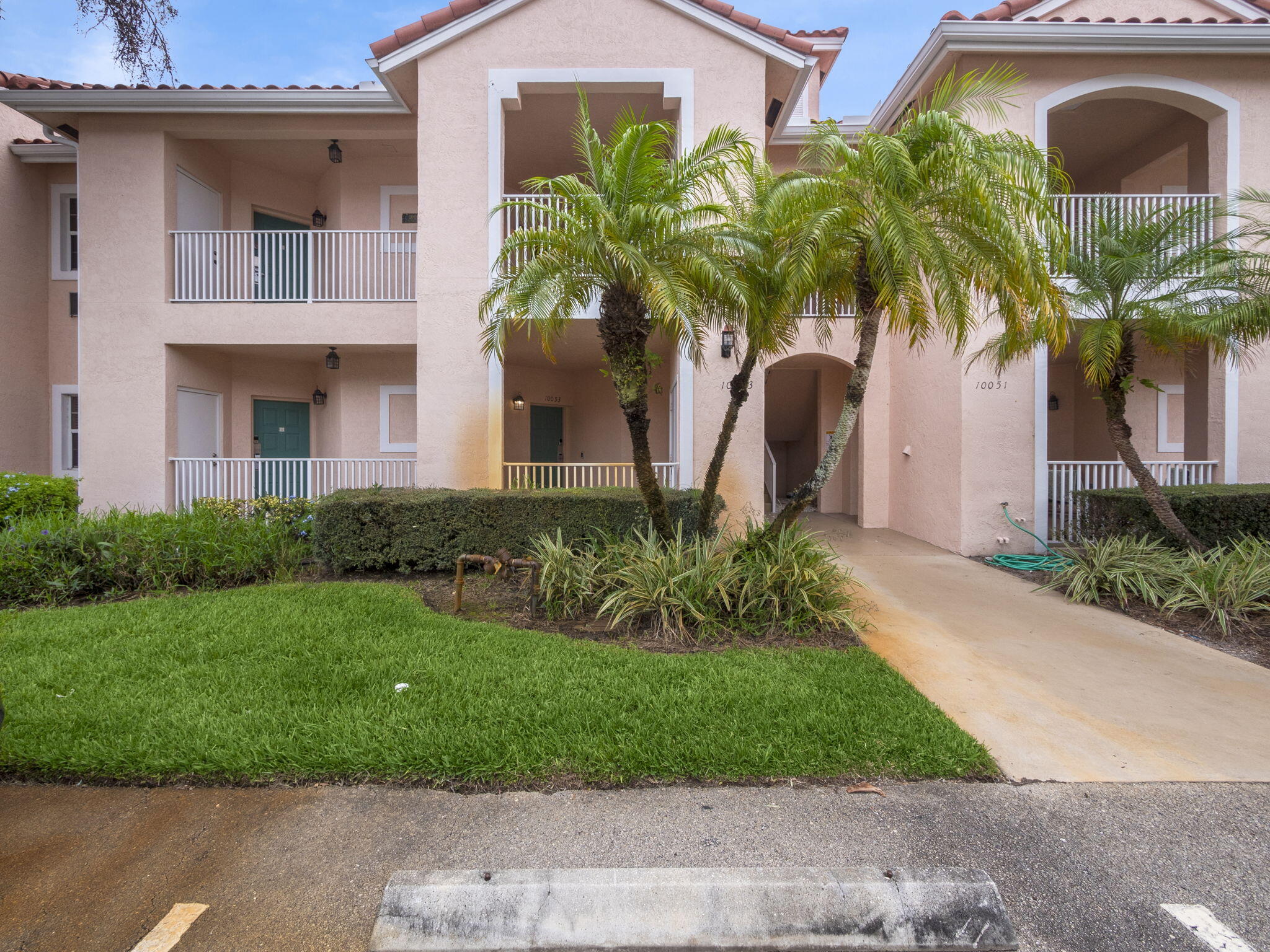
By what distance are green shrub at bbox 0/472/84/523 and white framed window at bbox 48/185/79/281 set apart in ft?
17.3

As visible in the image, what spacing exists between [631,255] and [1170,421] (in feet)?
41.6

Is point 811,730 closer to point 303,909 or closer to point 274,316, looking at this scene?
point 303,909

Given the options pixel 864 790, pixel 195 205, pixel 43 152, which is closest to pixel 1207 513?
pixel 864 790

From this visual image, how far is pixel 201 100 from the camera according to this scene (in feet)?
31.1

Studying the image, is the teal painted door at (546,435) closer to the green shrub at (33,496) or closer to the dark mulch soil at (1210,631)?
the green shrub at (33,496)

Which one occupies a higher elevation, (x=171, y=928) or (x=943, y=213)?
(x=943, y=213)

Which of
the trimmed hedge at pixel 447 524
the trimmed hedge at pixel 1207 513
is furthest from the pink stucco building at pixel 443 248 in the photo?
the trimmed hedge at pixel 447 524

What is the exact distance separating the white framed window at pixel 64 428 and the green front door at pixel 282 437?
3.31 meters

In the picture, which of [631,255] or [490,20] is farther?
[490,20]

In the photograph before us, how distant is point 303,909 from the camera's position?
7.61 ft

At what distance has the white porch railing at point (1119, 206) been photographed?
8461 mm

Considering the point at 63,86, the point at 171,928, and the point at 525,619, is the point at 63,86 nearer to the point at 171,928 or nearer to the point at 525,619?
the point at 525,619

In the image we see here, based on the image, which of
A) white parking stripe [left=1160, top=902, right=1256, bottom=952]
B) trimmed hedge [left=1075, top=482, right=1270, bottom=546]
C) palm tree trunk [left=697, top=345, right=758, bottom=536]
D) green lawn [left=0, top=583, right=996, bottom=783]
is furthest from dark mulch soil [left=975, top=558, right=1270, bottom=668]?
palm tree trunk [left=697, top=345, right=758, bottom=536]

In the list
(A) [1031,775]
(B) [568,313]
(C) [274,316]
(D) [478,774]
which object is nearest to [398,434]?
(C) [274,316]
